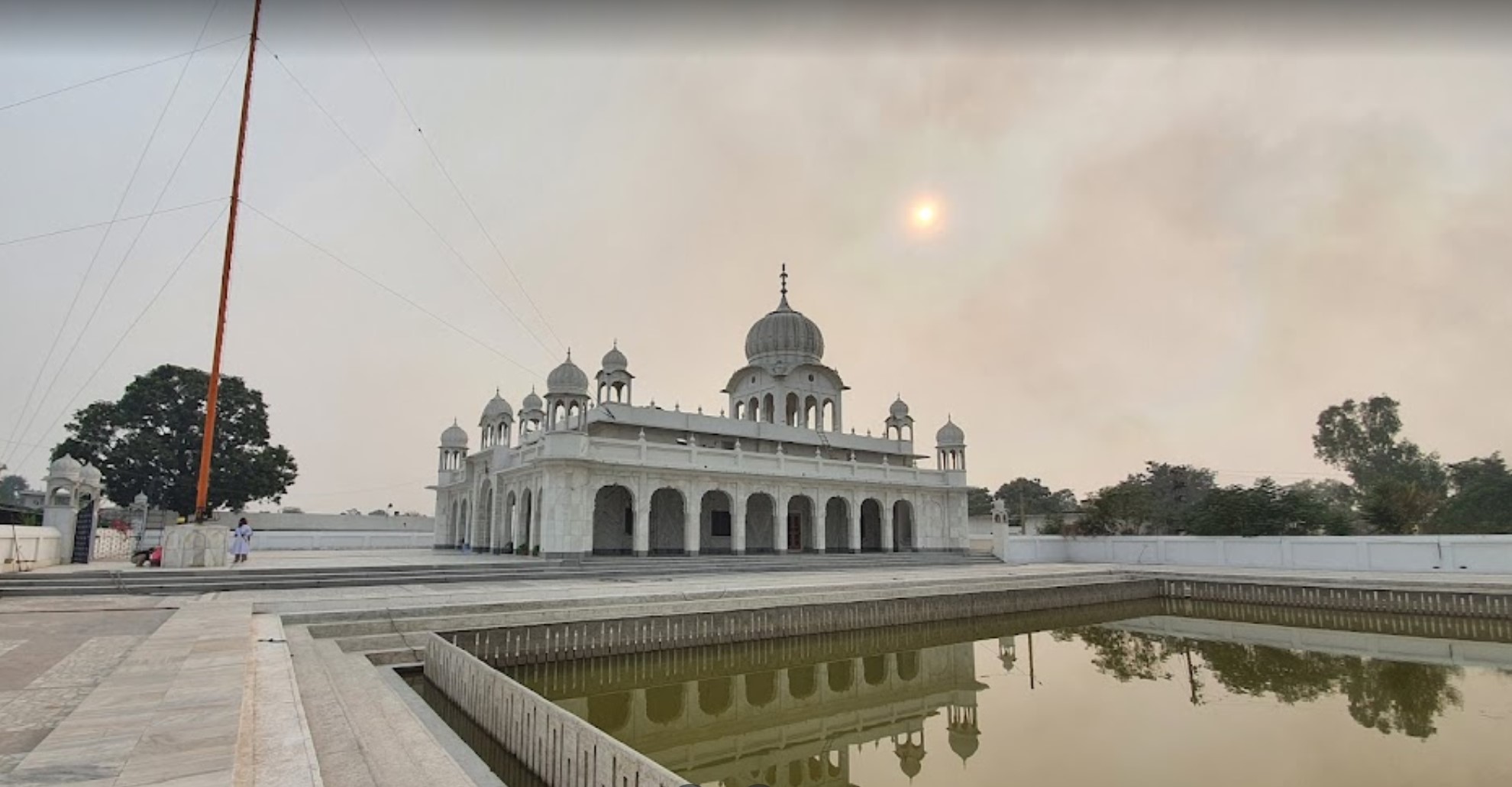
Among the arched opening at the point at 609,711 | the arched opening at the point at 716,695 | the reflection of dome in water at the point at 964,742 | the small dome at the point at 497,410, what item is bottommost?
the reflection of dome in water at the point at 964,742

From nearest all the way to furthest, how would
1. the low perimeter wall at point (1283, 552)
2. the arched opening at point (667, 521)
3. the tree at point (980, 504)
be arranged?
the low perimeter wall at point (1283, 552) → the arched opening at point (667, 521) → the tree at point (980, 504)

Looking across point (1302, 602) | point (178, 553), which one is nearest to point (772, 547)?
point (1302, 602)

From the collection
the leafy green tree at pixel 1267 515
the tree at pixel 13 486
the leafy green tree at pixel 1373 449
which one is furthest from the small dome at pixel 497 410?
the tree at pixel 13 486

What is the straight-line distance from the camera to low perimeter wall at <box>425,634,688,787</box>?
19.7 ft

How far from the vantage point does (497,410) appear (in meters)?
34.8

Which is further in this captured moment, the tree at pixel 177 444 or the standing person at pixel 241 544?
the tree at pixel 177 444

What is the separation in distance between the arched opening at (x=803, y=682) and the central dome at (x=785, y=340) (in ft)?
79.7

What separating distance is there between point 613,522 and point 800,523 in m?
9.21

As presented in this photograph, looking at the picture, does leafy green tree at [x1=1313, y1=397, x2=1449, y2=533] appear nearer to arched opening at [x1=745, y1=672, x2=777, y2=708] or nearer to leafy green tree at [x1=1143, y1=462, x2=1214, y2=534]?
leafy green tree at [x1=1143, y1=462, x2=1214, y2=534]

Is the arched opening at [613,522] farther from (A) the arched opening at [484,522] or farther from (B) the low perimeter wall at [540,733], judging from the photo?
(B) the low perimeter wall at [540,733]

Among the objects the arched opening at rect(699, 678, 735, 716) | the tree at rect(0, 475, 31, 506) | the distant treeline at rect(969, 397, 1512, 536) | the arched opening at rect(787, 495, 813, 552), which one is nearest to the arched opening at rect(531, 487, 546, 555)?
the arched opening at rect(787, 495, 813, 552)

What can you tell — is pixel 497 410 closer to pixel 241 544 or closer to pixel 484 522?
pixel 484 522

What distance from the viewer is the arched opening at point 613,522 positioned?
95.9ft

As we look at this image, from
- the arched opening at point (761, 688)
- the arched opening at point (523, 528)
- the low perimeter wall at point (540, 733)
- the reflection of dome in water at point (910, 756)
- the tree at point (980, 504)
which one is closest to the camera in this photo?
the low perimeter wall at point (540, 733)
